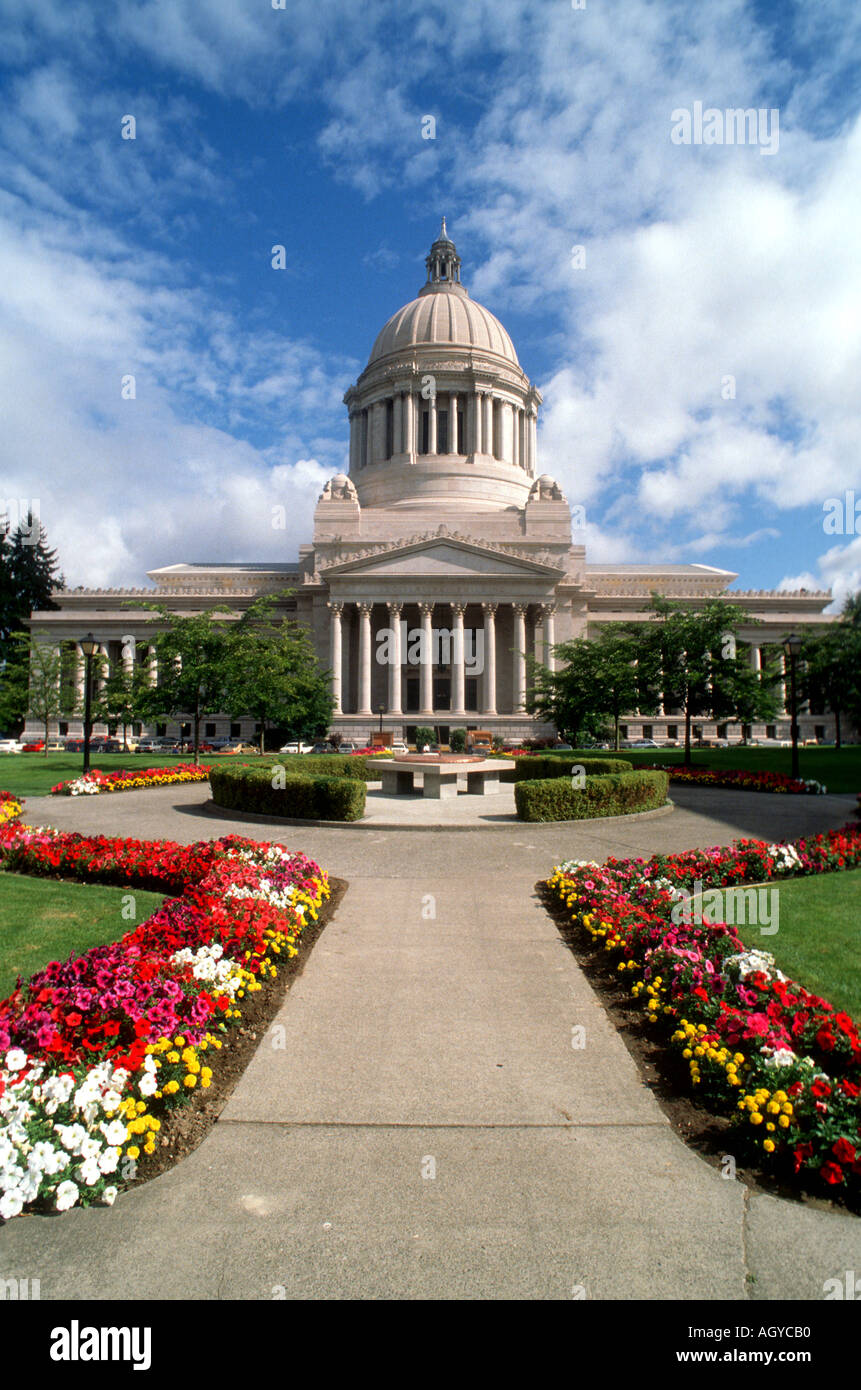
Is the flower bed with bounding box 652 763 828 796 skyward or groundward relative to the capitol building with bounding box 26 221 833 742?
groundward

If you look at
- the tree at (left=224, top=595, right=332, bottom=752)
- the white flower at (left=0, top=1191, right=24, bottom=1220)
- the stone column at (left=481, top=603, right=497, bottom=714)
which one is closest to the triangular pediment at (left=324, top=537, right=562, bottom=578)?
the stone column at (left=481, top=603, right=497, bottom=714)

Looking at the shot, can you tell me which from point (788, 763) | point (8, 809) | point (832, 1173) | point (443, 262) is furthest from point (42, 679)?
point (443, 262)

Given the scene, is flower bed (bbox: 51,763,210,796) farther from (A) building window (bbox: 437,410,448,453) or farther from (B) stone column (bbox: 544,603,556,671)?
(A) building window (bbox: 437,410,448,453)

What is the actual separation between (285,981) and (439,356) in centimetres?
7497

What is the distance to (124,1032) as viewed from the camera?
18.6 ft

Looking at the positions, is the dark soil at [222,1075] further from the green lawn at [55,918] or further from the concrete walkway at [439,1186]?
the green lawn at [55,918]

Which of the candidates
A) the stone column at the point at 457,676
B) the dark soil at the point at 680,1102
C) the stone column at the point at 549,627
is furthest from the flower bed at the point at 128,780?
the stone column at the point at 549,627

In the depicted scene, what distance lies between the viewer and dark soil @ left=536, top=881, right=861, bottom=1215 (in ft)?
14.2

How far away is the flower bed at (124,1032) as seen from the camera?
4242 millimetres

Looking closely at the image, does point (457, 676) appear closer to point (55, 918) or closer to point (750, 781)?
point (750, 781)

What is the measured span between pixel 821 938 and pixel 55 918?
9214mm

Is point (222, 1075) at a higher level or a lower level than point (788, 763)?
lower

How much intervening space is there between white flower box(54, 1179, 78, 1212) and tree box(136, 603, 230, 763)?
976 inches

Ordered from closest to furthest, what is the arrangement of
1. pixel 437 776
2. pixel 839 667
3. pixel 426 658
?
pixel 437 776
pixel 839 667
pixel 426 658
